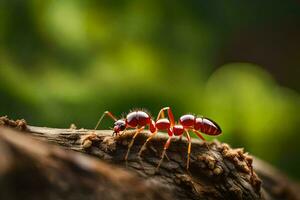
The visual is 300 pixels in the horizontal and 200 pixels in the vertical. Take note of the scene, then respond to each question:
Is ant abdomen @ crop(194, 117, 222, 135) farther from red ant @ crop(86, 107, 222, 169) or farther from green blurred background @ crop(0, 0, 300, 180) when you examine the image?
green blurred background @ crop(0, 0, 300, 180)

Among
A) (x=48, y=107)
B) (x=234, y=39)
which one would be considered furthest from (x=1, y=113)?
(x=234, y=39)

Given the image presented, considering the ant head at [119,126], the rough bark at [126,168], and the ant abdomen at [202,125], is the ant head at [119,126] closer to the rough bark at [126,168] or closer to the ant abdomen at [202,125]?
the rough bark at [126,168]

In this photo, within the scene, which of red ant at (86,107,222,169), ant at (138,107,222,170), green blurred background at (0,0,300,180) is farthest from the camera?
green blurred background at (0,0,300,180)

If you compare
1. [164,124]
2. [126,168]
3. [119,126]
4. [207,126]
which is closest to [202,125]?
[207,126]

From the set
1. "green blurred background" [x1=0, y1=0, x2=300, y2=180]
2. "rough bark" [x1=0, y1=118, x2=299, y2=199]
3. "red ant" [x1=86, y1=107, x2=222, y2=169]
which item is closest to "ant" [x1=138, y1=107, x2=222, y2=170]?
"red ant" [x1=86, y1=107, x2=222, y2=169]

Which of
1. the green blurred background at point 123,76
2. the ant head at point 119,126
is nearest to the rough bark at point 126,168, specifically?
the ant head at point 119,126

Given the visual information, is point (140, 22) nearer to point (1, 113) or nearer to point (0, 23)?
point (0, 23)

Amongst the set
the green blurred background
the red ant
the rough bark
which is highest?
the green blurred background
